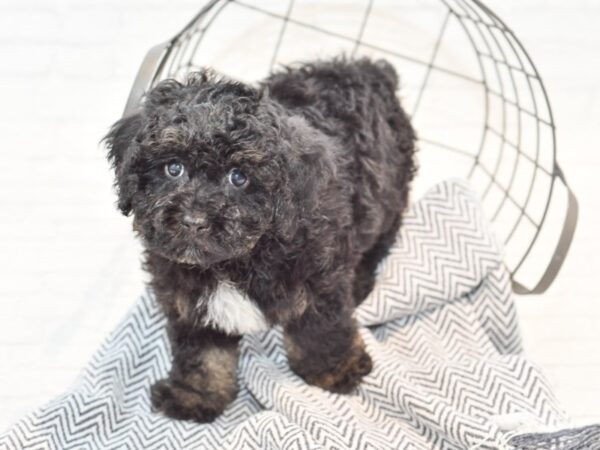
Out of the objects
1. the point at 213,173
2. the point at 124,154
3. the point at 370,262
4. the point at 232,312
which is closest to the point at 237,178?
the point at 213,173

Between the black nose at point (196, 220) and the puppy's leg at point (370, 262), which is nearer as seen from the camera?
the black nose at point (196, 220)

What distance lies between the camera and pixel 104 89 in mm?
4652

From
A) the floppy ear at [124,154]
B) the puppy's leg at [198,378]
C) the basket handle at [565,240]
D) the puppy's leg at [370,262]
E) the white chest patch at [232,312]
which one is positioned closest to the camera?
the floppy ear at [124,154]

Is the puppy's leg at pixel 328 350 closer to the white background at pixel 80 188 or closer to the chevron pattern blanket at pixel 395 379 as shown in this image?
the chevron pattern blanket at pixel 395 379

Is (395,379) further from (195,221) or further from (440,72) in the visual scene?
(440,72)

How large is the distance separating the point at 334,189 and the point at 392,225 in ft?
2.89

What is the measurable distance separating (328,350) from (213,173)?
1052 mm

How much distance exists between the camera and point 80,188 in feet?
15.3

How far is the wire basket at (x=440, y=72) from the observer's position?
470 centimetres

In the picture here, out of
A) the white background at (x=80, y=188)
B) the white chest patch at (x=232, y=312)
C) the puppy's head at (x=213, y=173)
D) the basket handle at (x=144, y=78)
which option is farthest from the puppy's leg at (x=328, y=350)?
the white background at (x=80, y=188)

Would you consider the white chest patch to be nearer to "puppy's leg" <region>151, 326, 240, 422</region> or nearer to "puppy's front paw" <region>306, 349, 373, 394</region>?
"puppy's leg" <region>151, 326, 240, 422</region>

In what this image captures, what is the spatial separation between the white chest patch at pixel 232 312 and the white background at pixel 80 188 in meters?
1.46

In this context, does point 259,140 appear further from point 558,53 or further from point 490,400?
point 558,53

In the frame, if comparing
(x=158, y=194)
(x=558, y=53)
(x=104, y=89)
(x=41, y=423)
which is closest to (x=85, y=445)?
(x=41, y=423)
